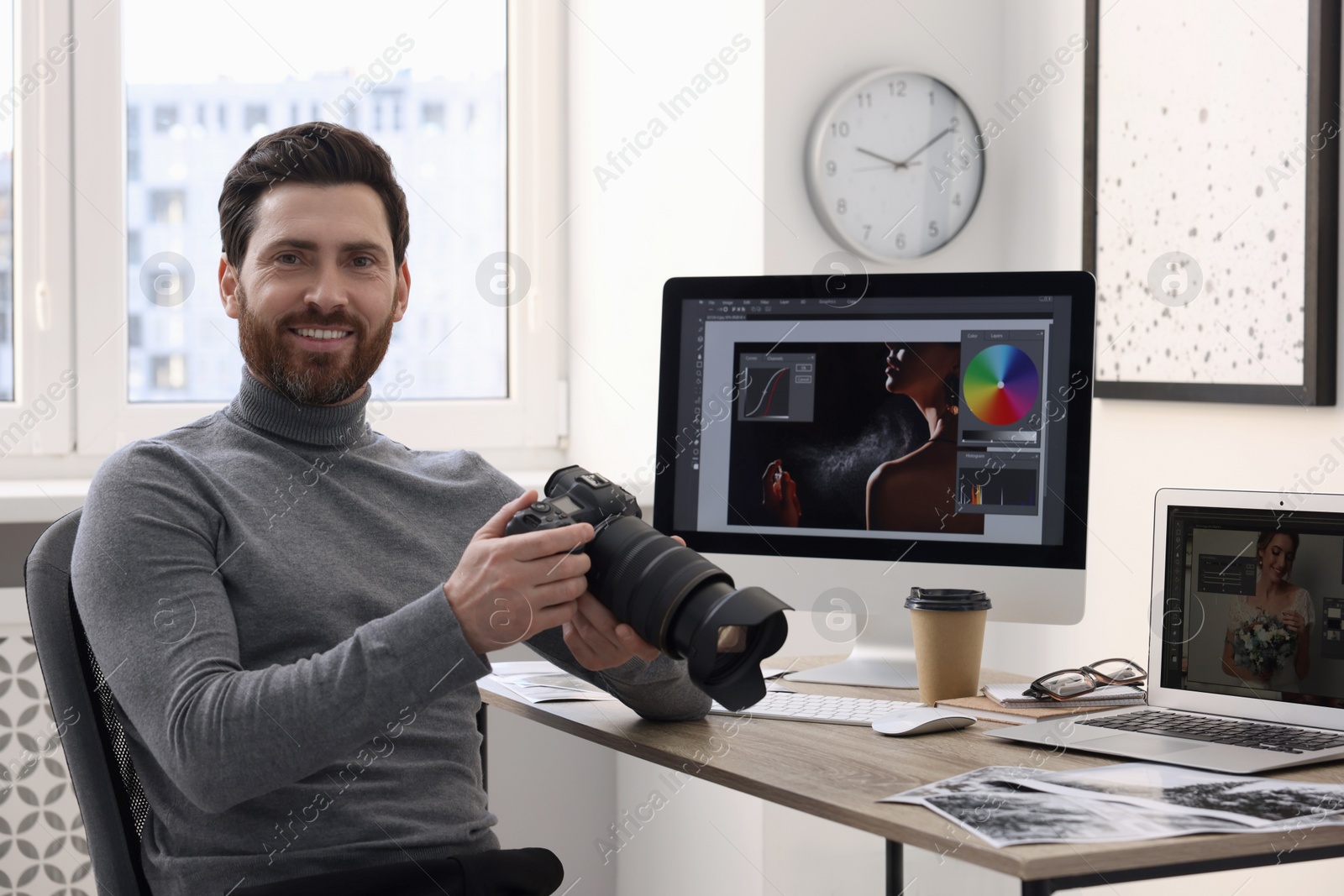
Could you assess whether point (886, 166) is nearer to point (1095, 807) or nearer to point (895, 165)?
point (895, 165)

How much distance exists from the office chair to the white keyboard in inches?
13.5

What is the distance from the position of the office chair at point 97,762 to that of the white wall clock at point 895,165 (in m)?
1.34

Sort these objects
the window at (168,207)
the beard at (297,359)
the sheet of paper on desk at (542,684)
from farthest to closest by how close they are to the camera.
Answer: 1. the window at (168,207)
2. the sheet of paper on desk at (542,684)
3. the beard at (297,359)

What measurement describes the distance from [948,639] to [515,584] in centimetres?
58

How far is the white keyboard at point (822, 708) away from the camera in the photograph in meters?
1.33

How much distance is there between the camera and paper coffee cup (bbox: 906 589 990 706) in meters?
1.41

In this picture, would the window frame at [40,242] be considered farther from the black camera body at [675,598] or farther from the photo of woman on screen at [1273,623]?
the photo of woman on screen at [1273,623]

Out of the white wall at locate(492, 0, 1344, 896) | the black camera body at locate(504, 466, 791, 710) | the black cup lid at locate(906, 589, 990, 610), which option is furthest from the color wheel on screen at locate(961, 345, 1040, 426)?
the black camera body at locate(504, 466, 791, 710)

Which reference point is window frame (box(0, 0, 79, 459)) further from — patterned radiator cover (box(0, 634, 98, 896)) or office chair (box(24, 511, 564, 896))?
office chair (box(24, 511, 564, 896))

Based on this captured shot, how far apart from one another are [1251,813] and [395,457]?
0.89m

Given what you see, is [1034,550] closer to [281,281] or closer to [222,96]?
[281,281]

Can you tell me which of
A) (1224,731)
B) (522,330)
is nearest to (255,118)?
(522,330)

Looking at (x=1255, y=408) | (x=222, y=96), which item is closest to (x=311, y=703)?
(x=1255, y=408)

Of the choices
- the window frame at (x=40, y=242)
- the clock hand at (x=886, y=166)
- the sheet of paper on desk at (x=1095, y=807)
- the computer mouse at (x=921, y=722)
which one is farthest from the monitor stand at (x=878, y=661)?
the window frame at (x=40, y=242)
